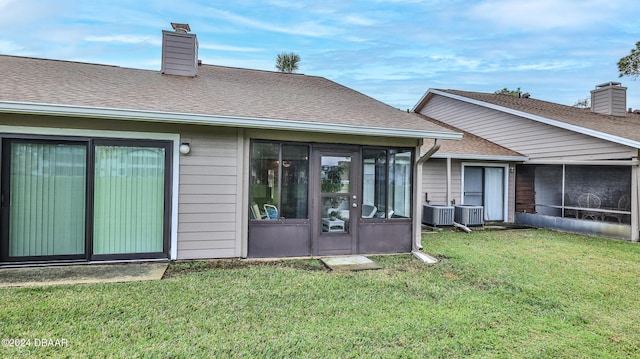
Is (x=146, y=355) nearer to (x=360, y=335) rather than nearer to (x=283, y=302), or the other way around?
(x=283, y=302)

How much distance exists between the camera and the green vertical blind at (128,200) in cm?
494

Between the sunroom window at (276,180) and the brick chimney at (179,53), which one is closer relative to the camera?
the sunroom window at (276,180)

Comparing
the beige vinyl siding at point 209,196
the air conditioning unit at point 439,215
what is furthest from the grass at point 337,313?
the air conditioning unit at point 439,215

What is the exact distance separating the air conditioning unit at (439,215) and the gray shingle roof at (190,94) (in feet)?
12.1

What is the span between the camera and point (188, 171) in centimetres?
521

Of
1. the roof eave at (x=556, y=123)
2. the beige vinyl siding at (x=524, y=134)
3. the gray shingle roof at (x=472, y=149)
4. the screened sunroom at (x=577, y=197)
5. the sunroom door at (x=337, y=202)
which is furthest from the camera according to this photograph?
the gray shingle roof at (x=472, y=149)

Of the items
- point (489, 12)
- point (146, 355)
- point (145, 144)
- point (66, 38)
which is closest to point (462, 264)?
point (146, 355)

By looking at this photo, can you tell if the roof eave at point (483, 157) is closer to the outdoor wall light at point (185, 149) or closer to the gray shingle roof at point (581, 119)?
the gray shingle roof at point (581, 119)

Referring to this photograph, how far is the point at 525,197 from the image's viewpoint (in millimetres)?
10461

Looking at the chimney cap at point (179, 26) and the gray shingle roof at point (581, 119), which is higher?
the chimney cap at point (179, 26)

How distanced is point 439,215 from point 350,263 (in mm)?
4850

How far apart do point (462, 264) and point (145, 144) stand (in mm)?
5193

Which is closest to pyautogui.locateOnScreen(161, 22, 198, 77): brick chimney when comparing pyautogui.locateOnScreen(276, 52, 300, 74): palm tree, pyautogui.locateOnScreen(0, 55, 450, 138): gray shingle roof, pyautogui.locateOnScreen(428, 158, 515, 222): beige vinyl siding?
pyautogui.locateOnScreen(0, 55, 450, 138): gray shingle roof

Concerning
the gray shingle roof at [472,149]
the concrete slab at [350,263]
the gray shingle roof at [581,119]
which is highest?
the gray shingle roof at [581,119]
